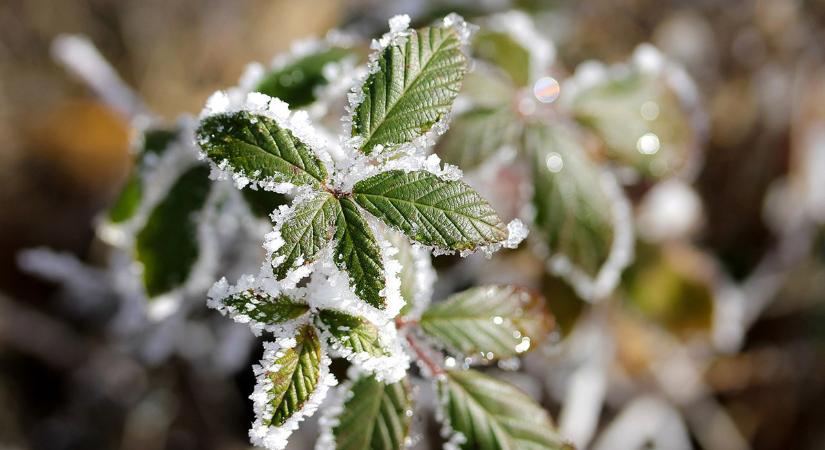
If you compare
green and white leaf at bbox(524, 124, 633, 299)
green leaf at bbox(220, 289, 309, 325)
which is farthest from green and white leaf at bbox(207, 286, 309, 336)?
green and white leaf at bbox(524, 124, 633, 299)

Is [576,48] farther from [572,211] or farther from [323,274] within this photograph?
[323,274]

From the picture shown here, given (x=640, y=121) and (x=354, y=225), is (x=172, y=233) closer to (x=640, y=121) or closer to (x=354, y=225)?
(x=354, y=225)

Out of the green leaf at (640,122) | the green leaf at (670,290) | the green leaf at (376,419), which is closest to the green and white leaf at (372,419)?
the green leaf at (376,419)

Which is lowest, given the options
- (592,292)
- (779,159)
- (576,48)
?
(592,292)

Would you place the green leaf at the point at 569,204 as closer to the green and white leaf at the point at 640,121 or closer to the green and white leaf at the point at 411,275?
the green and white leaf at the point at 640,121

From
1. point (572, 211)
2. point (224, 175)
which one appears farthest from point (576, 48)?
point (224, 175)
